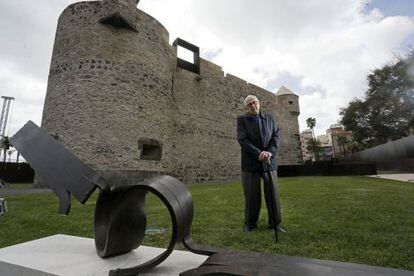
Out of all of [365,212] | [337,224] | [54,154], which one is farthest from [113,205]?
[365,212]

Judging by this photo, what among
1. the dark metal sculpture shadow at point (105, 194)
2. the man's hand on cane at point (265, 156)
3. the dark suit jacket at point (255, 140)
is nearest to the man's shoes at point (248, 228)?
the dark suit jacket at point (255, 140)

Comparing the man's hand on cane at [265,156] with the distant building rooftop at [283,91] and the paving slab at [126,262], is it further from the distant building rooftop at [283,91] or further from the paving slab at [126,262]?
the distant building rooftop at [283,91]

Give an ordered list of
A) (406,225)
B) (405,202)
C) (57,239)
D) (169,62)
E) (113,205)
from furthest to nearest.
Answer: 1. (169,62)
2. (405,202)
3. (406,225)
4. (57,239)
5. (113,205)

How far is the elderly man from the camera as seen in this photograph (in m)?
3.18

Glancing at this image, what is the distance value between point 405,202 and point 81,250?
5432 millimetres

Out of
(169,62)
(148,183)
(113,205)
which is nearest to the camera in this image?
(148,183)

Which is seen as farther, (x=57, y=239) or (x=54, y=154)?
(x=57, y=239)

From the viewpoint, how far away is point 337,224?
10.8 ft

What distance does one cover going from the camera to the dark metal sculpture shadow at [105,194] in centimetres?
151

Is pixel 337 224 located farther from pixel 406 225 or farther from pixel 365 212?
pixel 365 212

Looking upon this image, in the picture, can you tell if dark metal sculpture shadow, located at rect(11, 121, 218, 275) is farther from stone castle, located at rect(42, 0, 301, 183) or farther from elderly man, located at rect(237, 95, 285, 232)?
stone castle, located at rect(42, 0, 301, 183)

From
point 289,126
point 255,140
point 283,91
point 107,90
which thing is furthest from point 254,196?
point 283,91

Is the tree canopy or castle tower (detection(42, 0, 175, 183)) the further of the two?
the tree canopy

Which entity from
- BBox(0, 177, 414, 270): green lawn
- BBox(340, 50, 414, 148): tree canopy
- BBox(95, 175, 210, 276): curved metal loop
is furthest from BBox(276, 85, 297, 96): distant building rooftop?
BBox(95, 175, 210, 276): curved metal loop
